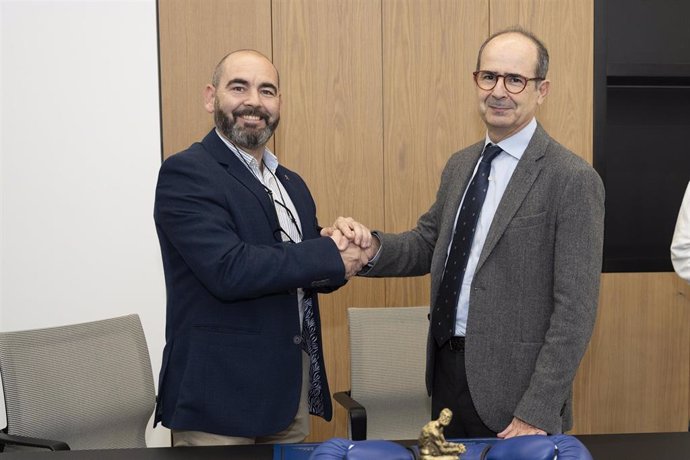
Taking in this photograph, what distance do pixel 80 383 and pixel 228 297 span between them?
842mm

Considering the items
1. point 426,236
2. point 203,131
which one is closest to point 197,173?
point 426,236

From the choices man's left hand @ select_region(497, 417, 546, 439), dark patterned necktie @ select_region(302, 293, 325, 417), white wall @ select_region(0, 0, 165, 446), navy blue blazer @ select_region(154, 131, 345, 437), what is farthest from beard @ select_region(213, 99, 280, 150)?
white wall @ select_region(0, 0, 165, 446)

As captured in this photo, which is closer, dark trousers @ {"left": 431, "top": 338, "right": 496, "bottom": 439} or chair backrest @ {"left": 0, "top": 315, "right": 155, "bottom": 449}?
dark trousers @ {"left": 431, "top": 338, "right": 496, "bottom": 439}

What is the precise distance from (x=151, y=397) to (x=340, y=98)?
6.03 feet

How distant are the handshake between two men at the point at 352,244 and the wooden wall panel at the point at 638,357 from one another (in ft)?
6.59

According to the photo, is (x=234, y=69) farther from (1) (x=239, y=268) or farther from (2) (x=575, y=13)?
(2) (x=575, y=13)

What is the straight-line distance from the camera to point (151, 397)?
117 inches

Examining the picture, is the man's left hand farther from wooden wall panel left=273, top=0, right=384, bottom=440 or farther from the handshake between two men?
wooden wall panel left=273, top=0, right=384, bottom=440

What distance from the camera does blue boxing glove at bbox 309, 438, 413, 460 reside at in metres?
1.43

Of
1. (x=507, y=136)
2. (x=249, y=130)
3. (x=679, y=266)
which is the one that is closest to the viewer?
(x=507, y=136)

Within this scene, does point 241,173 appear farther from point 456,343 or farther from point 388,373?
point 388,373

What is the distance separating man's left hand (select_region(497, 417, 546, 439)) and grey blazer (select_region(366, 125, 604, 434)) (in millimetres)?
16

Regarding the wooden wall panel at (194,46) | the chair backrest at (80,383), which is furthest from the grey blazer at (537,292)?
the wooden wall panel at (194,46)

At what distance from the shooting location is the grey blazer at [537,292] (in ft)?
6.93
